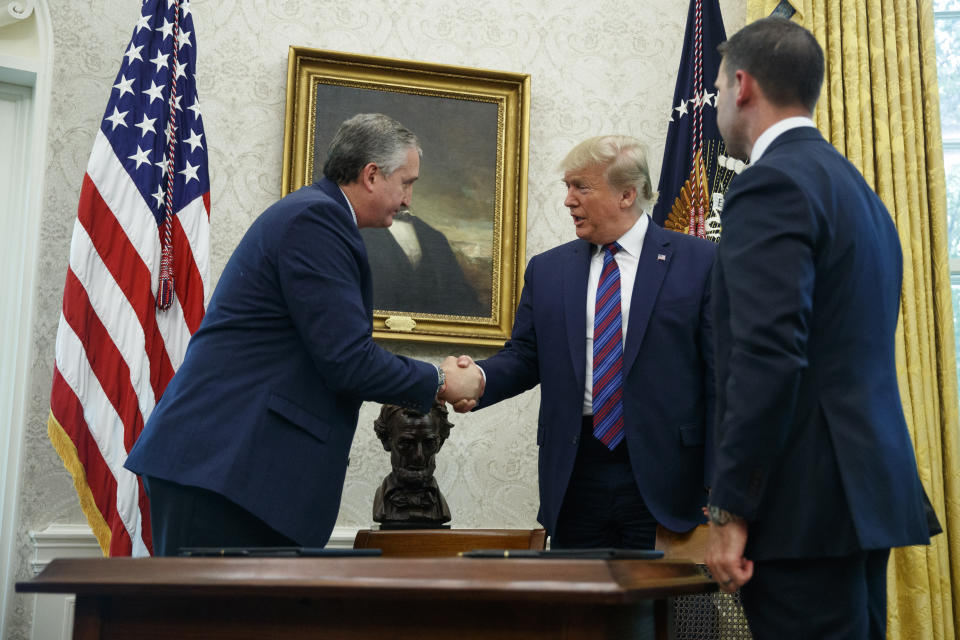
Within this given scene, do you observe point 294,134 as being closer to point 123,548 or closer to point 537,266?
point 537,266

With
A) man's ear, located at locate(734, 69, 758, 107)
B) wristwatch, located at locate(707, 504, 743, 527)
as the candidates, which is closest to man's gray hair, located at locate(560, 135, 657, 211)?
man's ear, located at locate(734, 69, 758, 107)

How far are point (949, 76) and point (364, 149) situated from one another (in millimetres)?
3565

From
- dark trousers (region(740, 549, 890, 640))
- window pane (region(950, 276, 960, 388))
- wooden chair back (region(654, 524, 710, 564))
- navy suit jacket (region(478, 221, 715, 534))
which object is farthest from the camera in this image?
window pane (region(950, 276, 960, 388))

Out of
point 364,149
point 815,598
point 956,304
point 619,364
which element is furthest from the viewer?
point 956,304

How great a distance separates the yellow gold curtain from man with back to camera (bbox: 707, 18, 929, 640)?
251cm

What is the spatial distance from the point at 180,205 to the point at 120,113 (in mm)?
420

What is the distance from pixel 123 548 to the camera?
138 inches

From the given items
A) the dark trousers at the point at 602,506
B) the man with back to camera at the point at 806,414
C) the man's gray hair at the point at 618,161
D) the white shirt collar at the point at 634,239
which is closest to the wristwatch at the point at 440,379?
the dark trousers at the point at 602,506

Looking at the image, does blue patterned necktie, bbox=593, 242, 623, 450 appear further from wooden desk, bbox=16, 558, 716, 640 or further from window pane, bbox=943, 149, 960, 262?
window pane, bbox=943, 149, 960, 262

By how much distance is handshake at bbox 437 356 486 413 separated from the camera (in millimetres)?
3076

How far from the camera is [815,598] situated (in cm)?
172

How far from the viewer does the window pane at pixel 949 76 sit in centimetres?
488

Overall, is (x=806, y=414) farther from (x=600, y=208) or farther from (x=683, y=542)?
(x=600, y=208)

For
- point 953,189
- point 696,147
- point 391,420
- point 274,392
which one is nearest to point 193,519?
point 274,392
